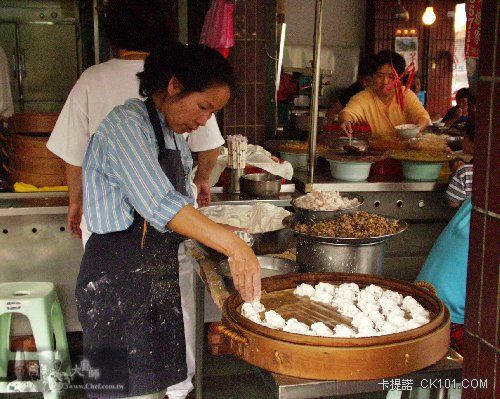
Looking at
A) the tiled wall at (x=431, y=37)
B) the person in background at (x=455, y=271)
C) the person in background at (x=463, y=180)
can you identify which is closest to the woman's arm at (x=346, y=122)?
the person in background at (x=463, y=180)

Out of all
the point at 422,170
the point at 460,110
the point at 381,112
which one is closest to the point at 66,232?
the point at 422,170

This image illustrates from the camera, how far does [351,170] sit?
459cm

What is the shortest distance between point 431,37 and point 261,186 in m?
8.77

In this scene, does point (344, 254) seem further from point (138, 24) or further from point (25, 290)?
point (25, 290)

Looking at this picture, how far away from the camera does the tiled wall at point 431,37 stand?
1116cm

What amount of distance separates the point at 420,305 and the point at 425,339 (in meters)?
0.39

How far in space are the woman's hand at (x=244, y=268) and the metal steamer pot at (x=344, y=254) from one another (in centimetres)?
57

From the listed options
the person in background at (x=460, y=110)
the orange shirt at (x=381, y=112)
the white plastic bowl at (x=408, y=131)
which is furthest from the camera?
the person in background at (x=460, y=110)

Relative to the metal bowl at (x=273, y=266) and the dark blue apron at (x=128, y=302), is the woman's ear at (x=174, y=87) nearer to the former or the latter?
the dark blue apron at (x=128, y=302)

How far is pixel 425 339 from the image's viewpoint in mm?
1907

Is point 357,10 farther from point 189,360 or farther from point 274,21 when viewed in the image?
point 189,360

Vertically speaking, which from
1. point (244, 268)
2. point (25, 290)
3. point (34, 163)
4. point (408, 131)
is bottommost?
point (25, 290)

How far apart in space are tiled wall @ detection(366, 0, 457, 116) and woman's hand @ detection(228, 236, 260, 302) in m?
9.74

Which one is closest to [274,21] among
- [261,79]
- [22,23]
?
[261,79]
